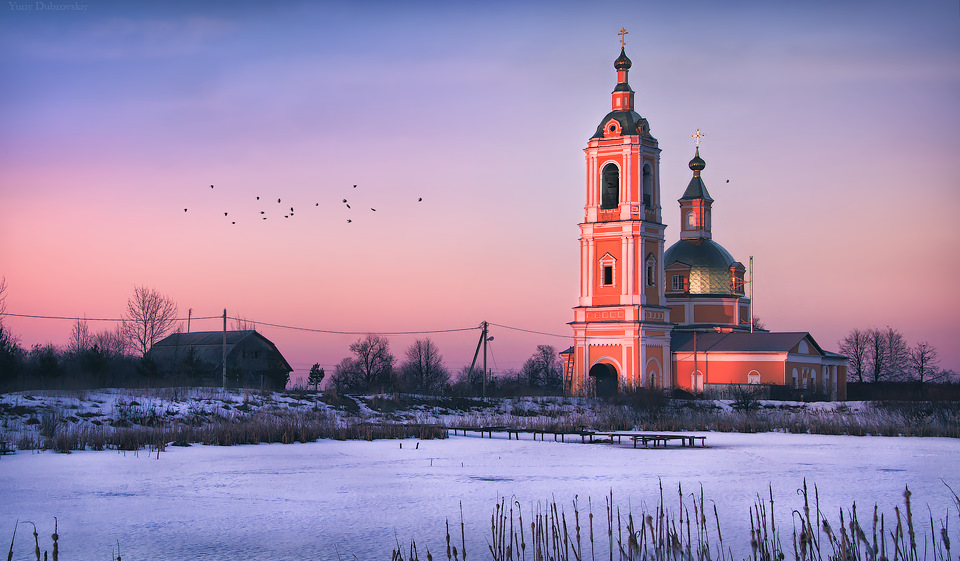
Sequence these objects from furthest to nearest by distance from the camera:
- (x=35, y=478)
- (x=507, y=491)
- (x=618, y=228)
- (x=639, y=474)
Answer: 1. (x=618, y=228)
2. (x=639, y=474)
3. (x=35, y=478)
4. (x=507, y=491)

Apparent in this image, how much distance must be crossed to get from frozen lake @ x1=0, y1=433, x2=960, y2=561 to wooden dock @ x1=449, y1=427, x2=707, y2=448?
4.19 feet

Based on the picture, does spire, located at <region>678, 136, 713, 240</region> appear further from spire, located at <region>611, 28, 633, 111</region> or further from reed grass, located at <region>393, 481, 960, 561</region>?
reed grass, located at <region>393, 481, 960, 561</region>

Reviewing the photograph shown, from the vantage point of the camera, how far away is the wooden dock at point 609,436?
81.5ft

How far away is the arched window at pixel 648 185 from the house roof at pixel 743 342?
820 centimetres

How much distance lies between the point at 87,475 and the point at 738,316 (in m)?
51.1

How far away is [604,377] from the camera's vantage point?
55.4 metres

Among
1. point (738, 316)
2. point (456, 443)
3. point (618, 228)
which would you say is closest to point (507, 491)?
point (456, 443)

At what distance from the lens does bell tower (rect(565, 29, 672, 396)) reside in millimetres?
54562

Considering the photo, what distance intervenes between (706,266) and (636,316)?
10451 millimetres

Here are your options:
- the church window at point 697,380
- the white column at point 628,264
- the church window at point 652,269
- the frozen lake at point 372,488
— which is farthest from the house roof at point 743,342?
the frozen lake at point 372,488

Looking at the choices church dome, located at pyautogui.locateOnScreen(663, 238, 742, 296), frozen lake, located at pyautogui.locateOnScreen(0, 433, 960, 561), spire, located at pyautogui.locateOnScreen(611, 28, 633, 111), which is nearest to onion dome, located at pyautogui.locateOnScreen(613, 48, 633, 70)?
spire, located at pyautogui.locateOnScreen(611, 28, 633, 111)

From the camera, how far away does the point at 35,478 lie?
52.7ft

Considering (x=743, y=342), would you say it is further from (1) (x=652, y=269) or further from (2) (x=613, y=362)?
(2) (x=613, y=362)

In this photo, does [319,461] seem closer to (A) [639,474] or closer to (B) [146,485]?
(B) [146,485]
